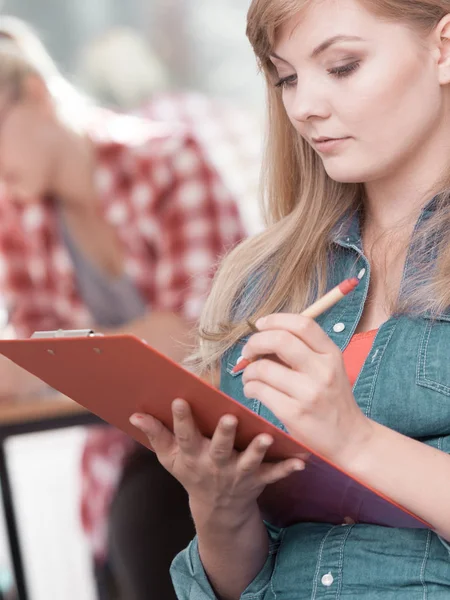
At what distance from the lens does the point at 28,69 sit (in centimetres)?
242

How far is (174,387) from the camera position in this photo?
0.94 metres

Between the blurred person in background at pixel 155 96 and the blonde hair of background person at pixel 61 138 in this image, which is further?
the blurred person in background at pixel 155 96

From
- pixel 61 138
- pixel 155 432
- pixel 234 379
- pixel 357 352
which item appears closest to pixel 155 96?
pixel 61 138

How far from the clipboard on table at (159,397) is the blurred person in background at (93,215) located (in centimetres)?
131

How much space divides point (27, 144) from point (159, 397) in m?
1.63

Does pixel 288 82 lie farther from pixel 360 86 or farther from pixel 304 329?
pixel 304 329

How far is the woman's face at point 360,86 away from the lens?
110 centimetres

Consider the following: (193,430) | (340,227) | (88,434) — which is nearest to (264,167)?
(340,227)

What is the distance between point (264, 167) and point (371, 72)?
0.35 m

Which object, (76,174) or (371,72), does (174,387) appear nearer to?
(371,72)

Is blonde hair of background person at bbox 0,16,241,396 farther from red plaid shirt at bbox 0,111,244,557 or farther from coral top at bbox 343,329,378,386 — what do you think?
coral top at bbox 343,329,378,386

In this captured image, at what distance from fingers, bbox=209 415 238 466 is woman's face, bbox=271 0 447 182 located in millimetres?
354

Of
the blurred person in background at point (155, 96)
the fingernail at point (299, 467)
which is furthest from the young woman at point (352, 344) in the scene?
the blurred person in background at point (155, 96)

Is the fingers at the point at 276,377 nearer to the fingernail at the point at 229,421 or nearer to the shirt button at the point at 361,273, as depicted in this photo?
the fingernail at the point at 229,421
